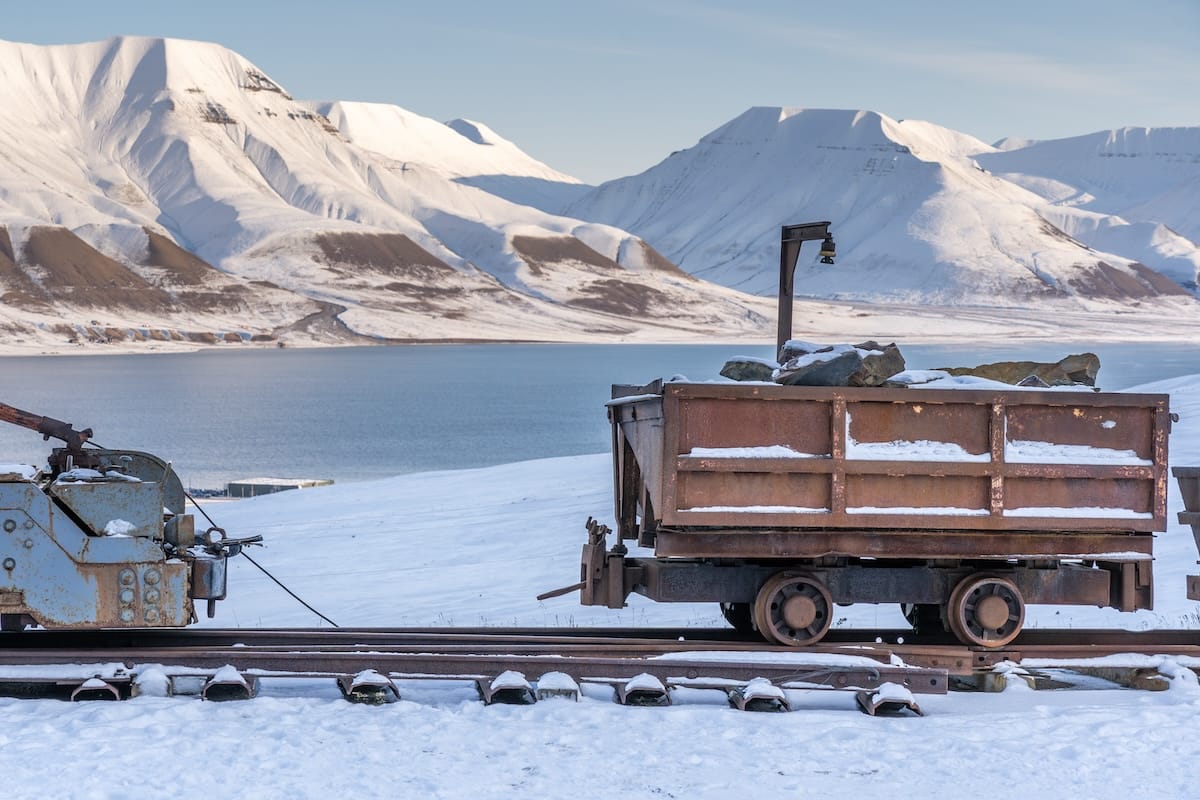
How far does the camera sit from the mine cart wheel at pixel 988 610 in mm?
9859

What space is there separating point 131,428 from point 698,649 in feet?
227

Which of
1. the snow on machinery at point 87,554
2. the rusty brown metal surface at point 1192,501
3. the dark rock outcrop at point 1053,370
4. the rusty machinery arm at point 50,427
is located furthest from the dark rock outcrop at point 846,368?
the dark rock outcrop at point 1053,370

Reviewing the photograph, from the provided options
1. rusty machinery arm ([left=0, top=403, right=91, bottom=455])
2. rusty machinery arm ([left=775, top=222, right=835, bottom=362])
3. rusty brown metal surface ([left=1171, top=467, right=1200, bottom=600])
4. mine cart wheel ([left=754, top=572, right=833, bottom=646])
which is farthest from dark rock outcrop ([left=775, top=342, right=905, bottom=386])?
rusty machinery arm ([left=0, top=403, right=91, bottom=455])

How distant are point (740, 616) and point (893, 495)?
178cm

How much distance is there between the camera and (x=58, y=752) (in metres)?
7.91

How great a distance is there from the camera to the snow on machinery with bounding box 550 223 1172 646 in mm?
9469

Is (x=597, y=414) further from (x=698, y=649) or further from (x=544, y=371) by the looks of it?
(x=698, y=649)

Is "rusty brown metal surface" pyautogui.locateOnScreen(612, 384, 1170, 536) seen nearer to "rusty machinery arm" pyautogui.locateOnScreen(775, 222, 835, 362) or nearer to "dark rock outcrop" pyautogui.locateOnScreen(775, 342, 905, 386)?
"dark rock outcrop" pyautogui.locateOnScreen(775, 342, 905, 386)

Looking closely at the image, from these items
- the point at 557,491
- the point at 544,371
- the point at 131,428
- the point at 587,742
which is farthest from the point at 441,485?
the point at 544,371

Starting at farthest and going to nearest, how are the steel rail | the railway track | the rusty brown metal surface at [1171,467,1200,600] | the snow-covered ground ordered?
the rusty brown metal surface at [1171,467,1200,600], the steel rail, the railway track, the snow-covered ground

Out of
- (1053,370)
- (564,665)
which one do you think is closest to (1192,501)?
(564,665)

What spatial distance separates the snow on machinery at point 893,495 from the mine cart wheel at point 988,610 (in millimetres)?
12

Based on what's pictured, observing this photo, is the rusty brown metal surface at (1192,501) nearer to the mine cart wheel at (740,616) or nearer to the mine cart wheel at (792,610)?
the mine cart wheel at (792,610)

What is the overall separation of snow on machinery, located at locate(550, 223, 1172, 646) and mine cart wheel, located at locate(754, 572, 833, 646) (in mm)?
11
